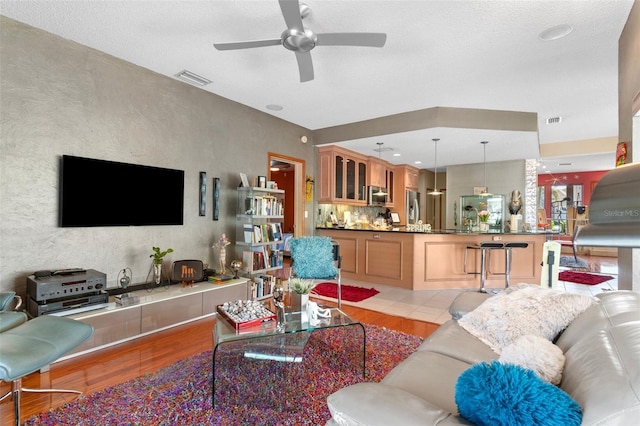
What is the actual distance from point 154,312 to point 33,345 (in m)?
1.36

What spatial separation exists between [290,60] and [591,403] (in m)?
3.42

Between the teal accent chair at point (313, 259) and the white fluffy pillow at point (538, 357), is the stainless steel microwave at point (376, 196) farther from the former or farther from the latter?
the white fluffy pillow at point (538, 357)

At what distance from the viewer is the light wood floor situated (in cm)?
206

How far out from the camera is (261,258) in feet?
14.8

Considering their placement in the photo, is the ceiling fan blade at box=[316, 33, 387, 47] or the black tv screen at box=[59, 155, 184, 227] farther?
the black tv screen at box=[59, 155, 184, 227]

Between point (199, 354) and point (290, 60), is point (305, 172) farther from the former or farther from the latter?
point (199, 354)

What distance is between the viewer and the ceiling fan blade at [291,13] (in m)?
2.14

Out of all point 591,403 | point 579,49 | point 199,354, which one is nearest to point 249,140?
point 199,354

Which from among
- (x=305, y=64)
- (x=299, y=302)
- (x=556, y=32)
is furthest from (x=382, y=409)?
(x=556, y=32)

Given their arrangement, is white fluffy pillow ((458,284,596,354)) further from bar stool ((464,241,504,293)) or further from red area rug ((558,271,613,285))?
red area rug ((558,271,613,285))

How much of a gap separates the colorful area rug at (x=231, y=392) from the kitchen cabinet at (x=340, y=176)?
361 cm

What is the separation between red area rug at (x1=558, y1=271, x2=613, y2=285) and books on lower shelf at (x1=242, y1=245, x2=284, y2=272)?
5.27 meters

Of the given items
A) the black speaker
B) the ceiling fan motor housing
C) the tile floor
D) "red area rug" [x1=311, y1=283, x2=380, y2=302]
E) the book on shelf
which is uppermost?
the ceiling fan motor housing

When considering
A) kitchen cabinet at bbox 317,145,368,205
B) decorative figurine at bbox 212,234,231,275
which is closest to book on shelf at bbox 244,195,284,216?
decorative figurine at bbox 212,234,231,275
